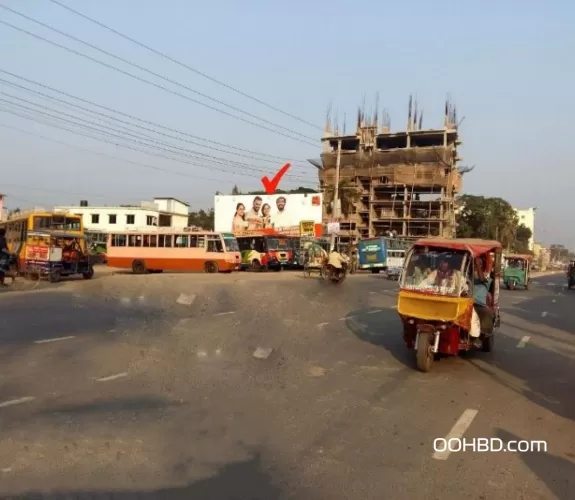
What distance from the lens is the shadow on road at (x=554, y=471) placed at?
487 cm

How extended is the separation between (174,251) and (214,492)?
33.5 m

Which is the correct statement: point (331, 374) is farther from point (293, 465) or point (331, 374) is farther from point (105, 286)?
point (105, 286)

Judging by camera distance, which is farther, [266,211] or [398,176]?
[398,176]

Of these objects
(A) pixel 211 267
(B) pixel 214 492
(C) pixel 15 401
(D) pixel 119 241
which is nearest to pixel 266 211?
(D) pixel 119 241

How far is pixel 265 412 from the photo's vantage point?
6.91m

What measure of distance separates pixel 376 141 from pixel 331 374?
290 ft

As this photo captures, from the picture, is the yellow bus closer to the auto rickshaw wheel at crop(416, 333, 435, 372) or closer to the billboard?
the auto rickshaw wheel at crop(416, 333, 435, 372)

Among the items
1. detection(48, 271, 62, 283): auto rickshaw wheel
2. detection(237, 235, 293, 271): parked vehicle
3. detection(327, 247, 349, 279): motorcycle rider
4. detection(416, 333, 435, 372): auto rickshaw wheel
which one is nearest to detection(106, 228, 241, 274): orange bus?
detection(237, 235, 293, 271): parked vehicle

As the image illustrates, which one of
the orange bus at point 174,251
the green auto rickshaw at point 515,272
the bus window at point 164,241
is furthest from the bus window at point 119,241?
the green auto rickshaw at point 515,272

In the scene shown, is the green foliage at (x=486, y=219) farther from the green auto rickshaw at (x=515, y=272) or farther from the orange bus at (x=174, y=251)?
the orange bus at (x=174, y=251)

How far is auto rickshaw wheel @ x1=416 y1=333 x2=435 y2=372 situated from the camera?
9.51 m

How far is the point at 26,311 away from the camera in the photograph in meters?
15.6

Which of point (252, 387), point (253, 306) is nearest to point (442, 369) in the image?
point (252, 387)

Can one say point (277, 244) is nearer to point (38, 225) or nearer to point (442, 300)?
point (38, 225)
